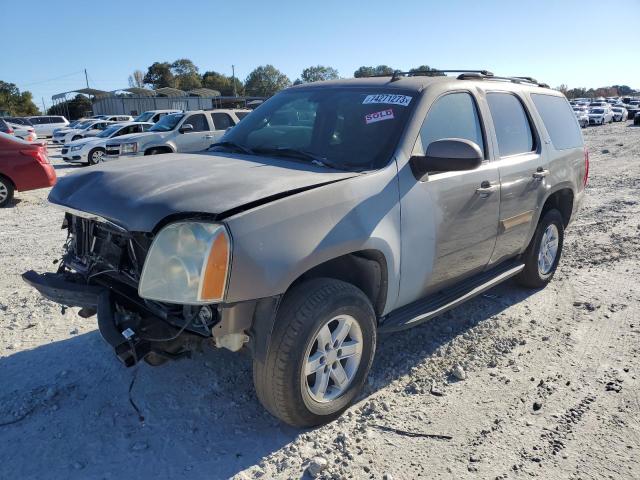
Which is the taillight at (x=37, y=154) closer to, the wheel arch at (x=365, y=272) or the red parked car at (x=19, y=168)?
the red parked car at (x=19, y=168)

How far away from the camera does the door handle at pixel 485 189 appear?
144 inches

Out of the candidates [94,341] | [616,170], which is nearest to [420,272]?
[94,341]

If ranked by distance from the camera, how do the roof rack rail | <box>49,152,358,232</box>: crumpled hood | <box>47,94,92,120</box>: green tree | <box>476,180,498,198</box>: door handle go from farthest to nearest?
<box>47,94,92,120</box>: green tree < the roof rack rail < <box>476,180,498,198</box>: door handle < <box>49,152,358,232</box>: crumpled hood

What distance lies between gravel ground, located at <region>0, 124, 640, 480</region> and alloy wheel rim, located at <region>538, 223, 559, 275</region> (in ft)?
1.62

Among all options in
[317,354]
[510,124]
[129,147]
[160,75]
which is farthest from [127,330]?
[160,75]

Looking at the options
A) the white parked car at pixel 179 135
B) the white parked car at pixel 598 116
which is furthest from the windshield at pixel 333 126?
the white parked car at pixel 598 116

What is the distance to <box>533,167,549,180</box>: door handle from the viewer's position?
438cm

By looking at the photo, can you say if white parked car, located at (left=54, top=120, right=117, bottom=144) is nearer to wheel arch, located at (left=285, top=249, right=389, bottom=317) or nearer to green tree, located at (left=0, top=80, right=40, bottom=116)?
wheel arch, located at (left=285, top=249, right=389, bottom=317)

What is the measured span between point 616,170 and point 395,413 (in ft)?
44.9

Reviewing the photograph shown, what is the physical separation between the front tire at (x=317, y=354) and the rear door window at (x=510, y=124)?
2.05m

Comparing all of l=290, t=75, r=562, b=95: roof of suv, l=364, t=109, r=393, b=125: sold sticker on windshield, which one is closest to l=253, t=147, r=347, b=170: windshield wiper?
l=364, t=109, r=393, b=125: sold sticker on windshield

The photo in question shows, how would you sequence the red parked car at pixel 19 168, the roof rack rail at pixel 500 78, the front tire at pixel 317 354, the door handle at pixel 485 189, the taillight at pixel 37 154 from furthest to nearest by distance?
the taillight at pixel 37 154
the red parked car at pixel 19 168
the roof rack rail at pixel 500 78
the door handle at pixel 485 189
the front tire at pixel 317 354

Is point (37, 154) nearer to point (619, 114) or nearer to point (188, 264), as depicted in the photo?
point (188, 264)

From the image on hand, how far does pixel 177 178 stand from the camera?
2.81m
